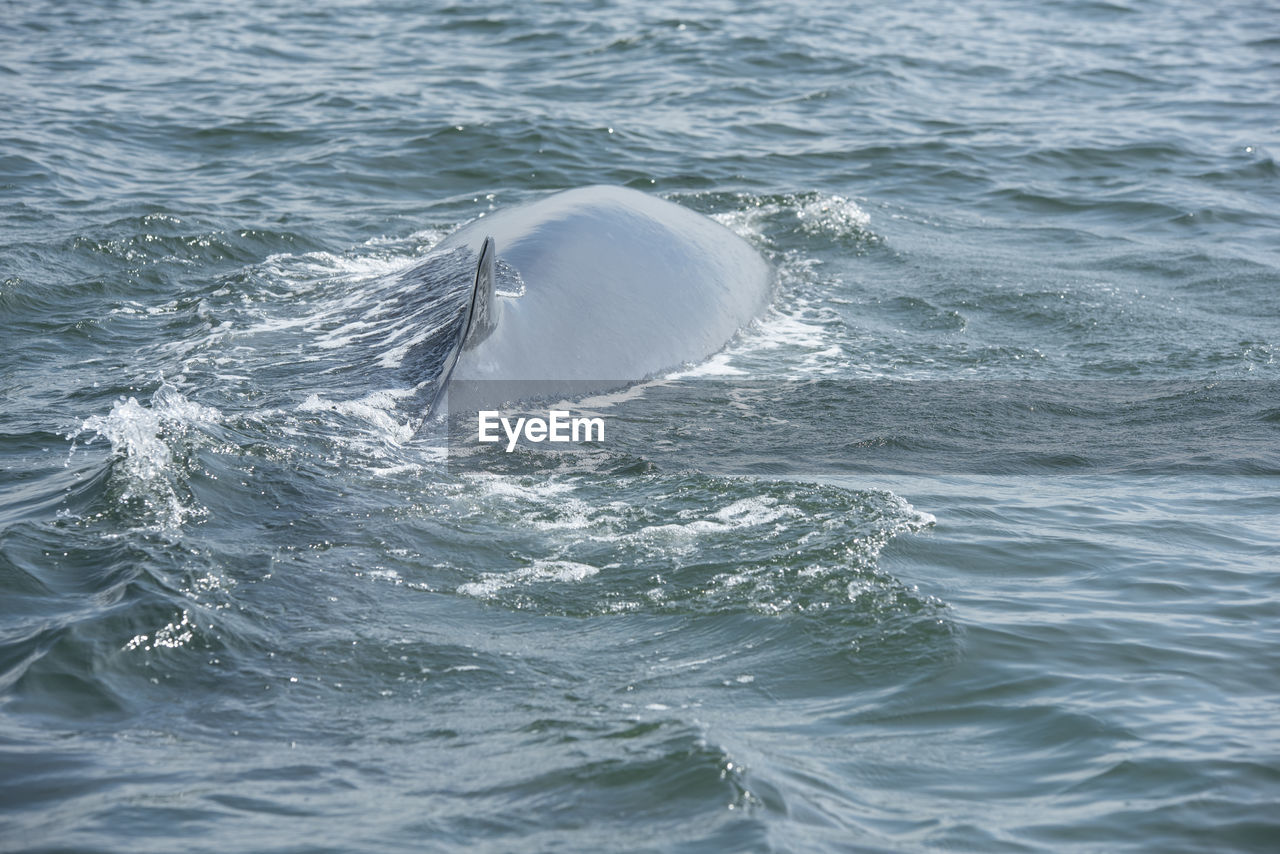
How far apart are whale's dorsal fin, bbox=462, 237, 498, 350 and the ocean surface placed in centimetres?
51

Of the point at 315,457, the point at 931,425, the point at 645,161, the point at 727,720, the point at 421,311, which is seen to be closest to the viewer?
the point at 727,720

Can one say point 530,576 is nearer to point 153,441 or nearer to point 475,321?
Answer: point 475,321

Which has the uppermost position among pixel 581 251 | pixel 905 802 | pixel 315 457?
pixel 581 251

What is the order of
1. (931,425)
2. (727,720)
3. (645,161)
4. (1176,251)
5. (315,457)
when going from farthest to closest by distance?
1. (645,161)
2. (1176,251)
3. (931,425)
4. (315,457)
5. (727,720)

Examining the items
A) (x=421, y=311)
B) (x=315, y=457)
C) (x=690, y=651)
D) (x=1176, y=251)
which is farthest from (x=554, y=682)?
(x=1176, y=251)

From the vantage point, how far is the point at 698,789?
4238 millimetres

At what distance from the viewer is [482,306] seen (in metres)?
7.34

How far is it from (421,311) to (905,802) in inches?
223

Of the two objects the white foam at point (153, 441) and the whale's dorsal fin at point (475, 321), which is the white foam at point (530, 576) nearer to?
the white foam at point (153, 441)

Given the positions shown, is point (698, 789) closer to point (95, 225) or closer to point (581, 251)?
point (581, 251)

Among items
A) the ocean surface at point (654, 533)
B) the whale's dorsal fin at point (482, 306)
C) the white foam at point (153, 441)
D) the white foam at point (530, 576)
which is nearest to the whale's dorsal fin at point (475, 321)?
the whale's dorsal fin at point (482, 306)

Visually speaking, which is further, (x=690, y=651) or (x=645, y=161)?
(x=645, y=161)

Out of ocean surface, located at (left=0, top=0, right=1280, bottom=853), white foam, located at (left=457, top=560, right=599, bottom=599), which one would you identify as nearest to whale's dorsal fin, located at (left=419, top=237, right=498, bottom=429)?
ocean surface, located at (left=0, top=0, right=1280, bottom=853)

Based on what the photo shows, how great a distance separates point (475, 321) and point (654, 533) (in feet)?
5.76
